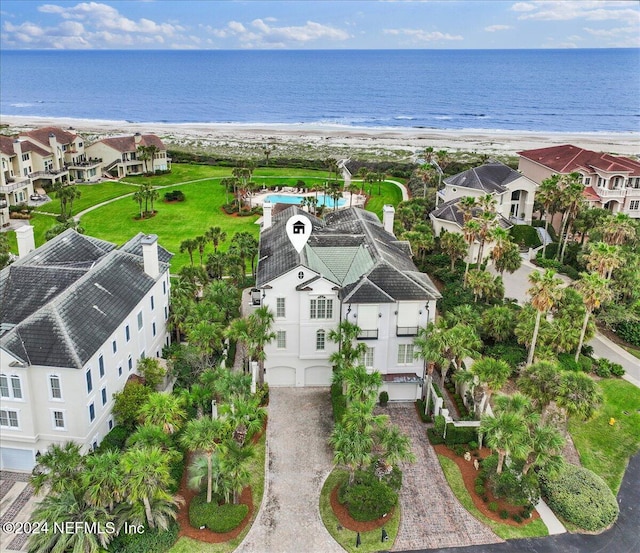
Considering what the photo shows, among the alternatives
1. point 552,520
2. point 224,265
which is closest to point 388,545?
point 552,520

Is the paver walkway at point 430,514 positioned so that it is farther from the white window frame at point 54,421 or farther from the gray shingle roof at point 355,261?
the white window frame at point 54,421

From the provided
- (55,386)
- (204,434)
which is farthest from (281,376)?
(55,386)

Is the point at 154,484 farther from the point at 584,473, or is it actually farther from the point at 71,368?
the point at 584,473

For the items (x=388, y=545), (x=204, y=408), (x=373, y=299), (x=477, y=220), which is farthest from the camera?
→ (x=477, y=220)

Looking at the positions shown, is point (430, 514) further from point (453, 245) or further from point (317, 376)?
point (453, 245)

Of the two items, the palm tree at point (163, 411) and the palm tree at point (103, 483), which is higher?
the palm tree at point (163, 411)

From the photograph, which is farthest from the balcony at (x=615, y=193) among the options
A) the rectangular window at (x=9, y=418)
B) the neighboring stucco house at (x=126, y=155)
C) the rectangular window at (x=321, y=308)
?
the neighboring stucco house at (x=126, y=155)

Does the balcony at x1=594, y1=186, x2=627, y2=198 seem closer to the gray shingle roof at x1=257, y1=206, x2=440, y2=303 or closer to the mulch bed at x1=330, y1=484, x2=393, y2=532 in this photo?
the gray shingle roof at x1=257, y1=206, x2=440, y2=303
